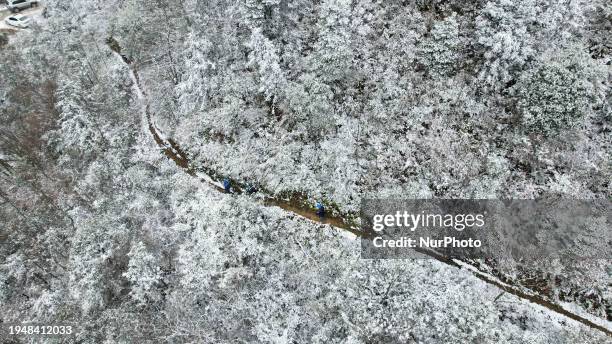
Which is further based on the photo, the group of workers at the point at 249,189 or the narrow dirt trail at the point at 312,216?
the group of workers at the point at 249,189

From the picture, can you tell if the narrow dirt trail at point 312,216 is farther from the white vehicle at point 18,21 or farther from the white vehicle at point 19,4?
the white vehicle at point 19,4

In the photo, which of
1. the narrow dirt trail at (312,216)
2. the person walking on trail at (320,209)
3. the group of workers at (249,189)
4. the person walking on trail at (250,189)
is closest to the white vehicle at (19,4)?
the narrow dirt trail at (312,216)

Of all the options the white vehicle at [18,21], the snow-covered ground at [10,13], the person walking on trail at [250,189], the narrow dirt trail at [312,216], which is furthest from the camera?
the snow-covered ground at [10,13]

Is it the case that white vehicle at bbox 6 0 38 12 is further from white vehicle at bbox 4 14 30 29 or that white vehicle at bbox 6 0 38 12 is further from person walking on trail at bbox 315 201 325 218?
person walking on trail at bbox 315 201 325 218

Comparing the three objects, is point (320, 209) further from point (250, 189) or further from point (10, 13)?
point (10, 13)

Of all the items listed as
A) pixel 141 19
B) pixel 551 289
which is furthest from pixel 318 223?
pixel 141 19
